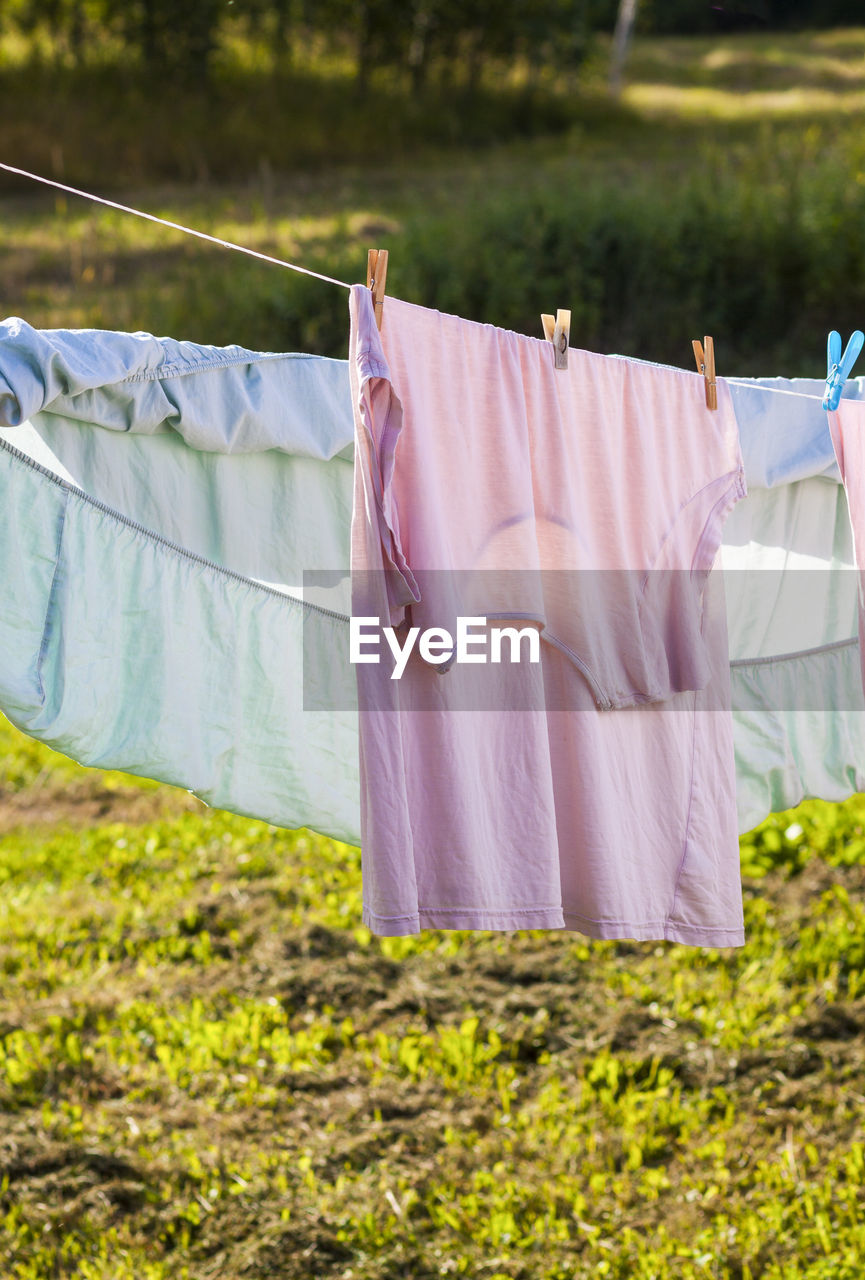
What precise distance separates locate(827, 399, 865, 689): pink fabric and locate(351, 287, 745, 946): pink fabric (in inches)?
7.6

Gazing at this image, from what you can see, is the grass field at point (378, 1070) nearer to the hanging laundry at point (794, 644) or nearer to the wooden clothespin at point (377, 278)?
the hanging laundry at point (794, 644)

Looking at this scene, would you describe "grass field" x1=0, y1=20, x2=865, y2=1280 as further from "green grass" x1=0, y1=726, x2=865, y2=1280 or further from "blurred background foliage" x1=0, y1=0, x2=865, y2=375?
"blurred background foliage" x1=0, y1=0, x2=865, y2=375

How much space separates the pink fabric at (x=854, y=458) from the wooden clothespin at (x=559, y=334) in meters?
0.46

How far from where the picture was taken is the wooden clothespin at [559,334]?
160 centimetres

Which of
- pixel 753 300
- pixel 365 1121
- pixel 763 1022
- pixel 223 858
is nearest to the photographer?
pixel 365 1121

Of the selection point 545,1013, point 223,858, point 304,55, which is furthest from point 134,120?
point 545,1013

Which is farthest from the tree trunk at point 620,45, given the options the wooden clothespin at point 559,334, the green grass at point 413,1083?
the wooden clothespin at point 559,334

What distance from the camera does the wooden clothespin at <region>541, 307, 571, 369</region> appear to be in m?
1.60

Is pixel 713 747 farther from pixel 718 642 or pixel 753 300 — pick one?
pixel 753 300

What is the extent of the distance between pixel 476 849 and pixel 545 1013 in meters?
1.63

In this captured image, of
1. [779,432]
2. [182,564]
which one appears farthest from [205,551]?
[779,432]

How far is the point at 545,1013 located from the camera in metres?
3.06

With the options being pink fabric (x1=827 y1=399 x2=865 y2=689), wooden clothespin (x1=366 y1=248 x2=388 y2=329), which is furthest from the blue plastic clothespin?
wooden clothespin (x1=366 y1=248 x2=388 y2=329)

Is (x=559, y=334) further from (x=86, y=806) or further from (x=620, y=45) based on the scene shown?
(x=620, y=45)
